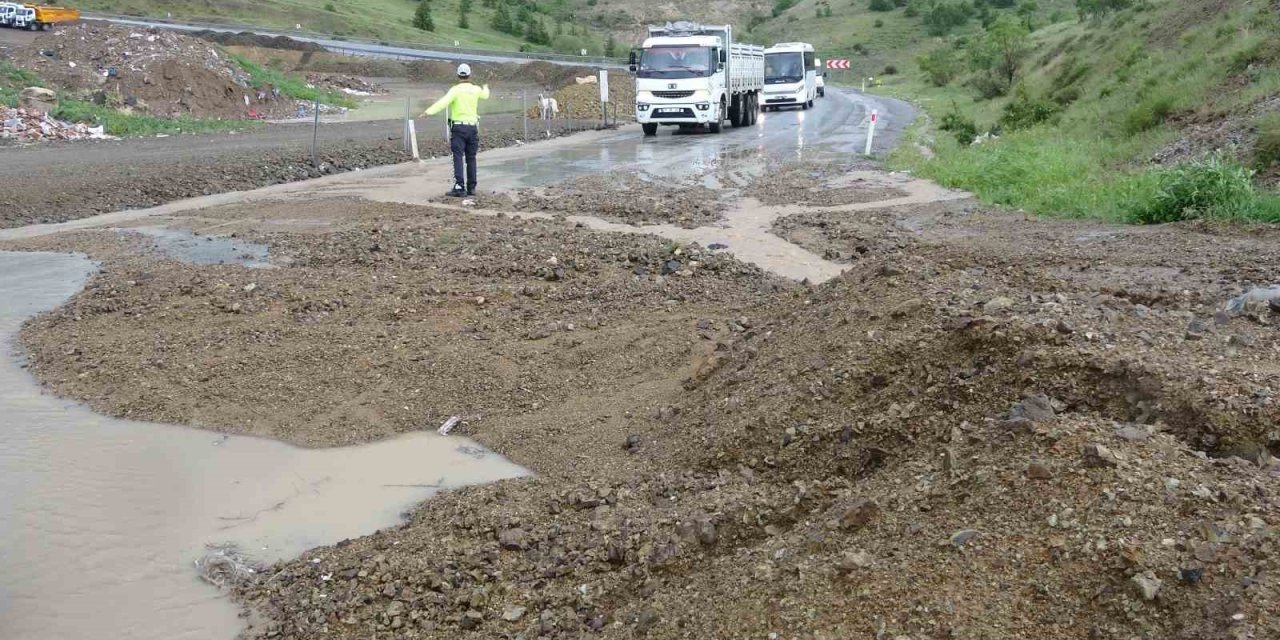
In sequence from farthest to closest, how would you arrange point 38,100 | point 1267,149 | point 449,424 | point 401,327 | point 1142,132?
1. point 38,100
2. point 1142,132
3. point 1267,149
4. point 401,327
5. point 449,424

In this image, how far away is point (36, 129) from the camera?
24.9 metres

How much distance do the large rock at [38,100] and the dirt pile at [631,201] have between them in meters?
17.2

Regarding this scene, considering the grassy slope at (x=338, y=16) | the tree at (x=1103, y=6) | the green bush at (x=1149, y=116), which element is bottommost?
the green bush at (x=1149, y=116)

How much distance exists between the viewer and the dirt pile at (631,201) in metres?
14.0

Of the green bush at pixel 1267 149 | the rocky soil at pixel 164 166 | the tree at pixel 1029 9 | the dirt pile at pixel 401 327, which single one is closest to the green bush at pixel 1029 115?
the green bush at pixel 1267 149

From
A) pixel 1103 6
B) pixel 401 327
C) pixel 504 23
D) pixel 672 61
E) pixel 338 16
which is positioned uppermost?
pixel 504 23

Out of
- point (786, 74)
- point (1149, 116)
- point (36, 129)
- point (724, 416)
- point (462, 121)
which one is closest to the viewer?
point (724, 416)

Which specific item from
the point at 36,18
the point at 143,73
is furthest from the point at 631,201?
the point at 36,18

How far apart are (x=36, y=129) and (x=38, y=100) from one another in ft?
13.3

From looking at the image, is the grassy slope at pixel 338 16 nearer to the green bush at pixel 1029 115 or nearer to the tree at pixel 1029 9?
the tree at pixel 1029 9

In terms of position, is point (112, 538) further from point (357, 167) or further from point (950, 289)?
point (357, 167)

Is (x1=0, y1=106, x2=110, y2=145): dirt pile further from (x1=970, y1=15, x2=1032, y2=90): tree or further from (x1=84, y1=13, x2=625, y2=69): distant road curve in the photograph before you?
(x1=970, y1=15, x2=1032, y2=90): tree

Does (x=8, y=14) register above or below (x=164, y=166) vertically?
above

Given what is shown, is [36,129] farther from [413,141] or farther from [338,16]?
[338,16]
